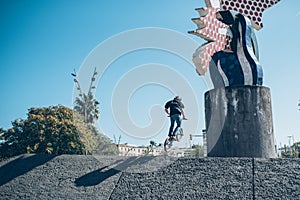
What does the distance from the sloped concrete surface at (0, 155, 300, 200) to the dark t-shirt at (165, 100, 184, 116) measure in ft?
7.51

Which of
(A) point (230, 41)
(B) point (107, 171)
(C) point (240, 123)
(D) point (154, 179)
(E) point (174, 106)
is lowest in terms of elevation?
(D) point (154, 179)

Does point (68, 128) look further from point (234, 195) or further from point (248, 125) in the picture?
point (234, 195)

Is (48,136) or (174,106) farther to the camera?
(48,136)

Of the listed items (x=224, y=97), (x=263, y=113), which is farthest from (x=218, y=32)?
(x=263, y=113)

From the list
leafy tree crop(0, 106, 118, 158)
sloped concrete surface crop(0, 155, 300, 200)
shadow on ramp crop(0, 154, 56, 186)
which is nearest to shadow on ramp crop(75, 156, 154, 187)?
sloped concrete surface crop(0, 155, 300, 200)

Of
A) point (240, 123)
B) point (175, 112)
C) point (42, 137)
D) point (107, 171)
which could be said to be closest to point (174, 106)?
point (175, 112)

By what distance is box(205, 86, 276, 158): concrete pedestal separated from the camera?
31.0 ft

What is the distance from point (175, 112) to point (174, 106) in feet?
0.67

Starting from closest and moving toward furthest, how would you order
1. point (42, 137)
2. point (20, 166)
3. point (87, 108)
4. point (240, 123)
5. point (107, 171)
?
point (107, 171), point (20, 166), point (240, 123), point (42, 137), point (87, 108)

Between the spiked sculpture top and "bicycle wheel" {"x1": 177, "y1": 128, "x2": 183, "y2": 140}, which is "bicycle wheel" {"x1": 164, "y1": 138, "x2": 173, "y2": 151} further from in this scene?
the spiked sculpture top

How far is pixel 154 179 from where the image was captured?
7660 millimetres

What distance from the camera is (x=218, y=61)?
38.1ft

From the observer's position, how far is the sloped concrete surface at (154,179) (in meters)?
6.89

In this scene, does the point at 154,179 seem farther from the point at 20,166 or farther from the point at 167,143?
the point at 20,166
